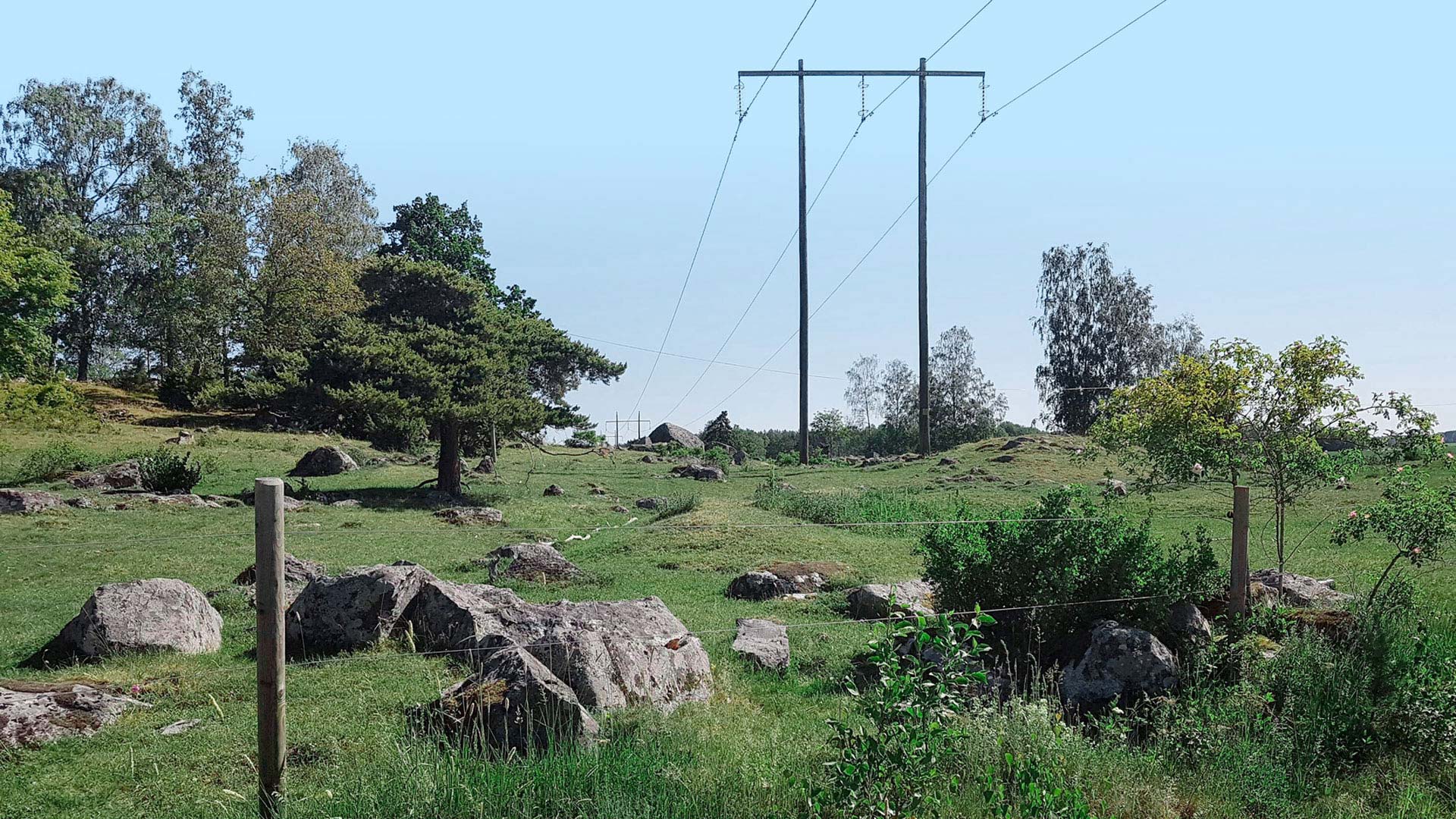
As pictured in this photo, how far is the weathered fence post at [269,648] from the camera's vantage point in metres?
5.59

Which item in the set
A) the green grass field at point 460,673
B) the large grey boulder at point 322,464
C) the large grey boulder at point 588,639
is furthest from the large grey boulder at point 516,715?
the large grey boulder at point 322,464

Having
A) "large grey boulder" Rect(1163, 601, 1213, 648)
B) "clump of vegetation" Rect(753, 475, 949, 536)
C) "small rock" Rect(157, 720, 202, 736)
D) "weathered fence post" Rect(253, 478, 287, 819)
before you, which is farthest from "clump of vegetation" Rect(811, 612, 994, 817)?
"clump of vegetation" Rect(753, 475, 949, 536)

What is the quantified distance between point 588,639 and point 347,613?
3.76 meters

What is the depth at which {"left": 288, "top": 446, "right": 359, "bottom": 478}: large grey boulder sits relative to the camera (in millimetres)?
33750

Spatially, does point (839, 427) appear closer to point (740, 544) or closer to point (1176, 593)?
point (740, 544)

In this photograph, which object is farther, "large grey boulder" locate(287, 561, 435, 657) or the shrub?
the shrub

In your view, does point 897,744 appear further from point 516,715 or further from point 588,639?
point 588,639

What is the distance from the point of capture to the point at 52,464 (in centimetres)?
3059

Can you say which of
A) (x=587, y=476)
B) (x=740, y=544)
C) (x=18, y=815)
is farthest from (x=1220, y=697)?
(x=587, y=476)

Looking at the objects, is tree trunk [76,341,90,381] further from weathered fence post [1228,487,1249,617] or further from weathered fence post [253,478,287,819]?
weathered fence post [1228,487,1249,617]

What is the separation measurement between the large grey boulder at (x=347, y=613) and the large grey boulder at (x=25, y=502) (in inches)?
637

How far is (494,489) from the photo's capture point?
3191cm

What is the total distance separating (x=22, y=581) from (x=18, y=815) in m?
11.0

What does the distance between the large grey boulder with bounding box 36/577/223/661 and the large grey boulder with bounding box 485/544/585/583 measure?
4428 millimetres
